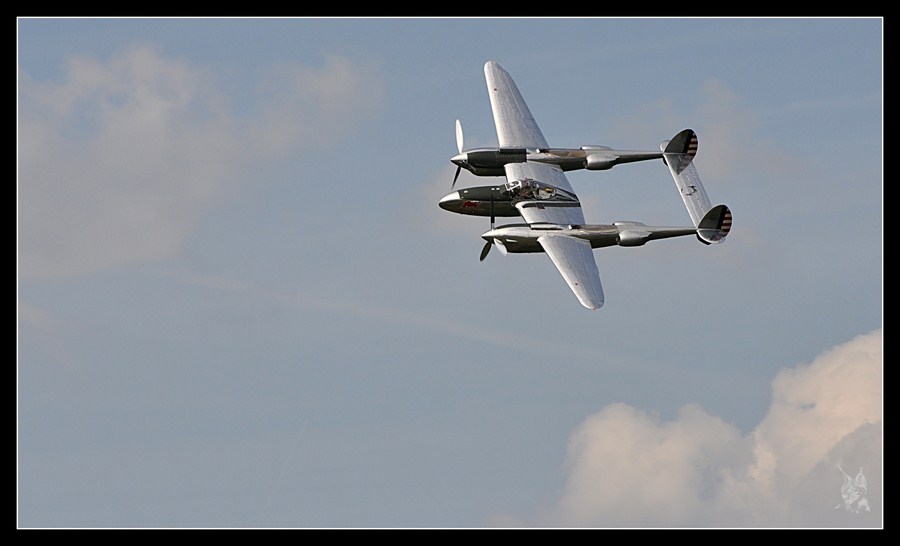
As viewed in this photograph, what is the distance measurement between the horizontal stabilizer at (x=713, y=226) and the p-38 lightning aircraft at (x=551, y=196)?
0.06 meters

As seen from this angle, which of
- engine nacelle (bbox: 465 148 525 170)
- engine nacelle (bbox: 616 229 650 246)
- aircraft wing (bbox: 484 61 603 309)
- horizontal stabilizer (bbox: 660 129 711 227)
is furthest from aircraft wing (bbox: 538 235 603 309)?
engine nacelle (bbox: 465 148 525 170)

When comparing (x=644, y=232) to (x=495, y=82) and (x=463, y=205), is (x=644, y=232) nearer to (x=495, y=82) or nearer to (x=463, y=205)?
(x=463, y=205)

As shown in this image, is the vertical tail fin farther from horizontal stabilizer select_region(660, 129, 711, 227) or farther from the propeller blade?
the propeller blade

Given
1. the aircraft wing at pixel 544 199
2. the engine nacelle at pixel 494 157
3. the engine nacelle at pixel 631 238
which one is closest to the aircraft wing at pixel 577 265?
the aircraft wing at pixel 544 199

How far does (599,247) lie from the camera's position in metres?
86.1

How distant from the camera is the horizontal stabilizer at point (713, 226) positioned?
87938 millimetres

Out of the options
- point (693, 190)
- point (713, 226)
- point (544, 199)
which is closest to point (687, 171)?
point (693, 190)

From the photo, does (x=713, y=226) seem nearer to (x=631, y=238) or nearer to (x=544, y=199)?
(x=631, y=238)

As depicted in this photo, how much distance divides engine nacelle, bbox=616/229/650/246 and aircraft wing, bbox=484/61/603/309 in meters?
2.17

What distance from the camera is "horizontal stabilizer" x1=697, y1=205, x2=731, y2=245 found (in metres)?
87.9

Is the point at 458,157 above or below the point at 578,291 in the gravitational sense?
above

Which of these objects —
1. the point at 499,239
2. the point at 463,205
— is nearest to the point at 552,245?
the point at 499,239

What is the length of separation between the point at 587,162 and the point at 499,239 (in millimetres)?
12872

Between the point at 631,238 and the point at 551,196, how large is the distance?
19.9ft
